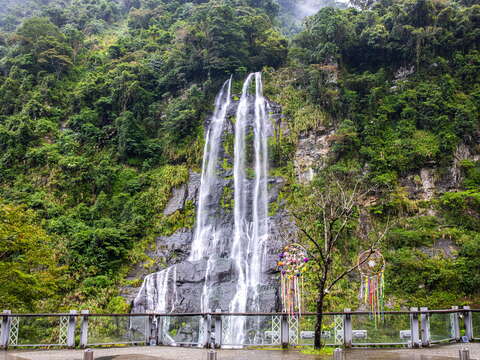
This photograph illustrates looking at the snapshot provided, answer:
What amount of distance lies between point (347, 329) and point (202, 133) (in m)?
18.8

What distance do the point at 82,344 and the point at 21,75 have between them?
26781 millimetres

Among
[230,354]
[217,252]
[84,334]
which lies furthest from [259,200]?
[230,354]

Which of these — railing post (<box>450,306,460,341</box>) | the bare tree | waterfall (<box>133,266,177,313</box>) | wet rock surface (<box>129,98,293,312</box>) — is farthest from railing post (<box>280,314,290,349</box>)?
waterfall (<box>133,266,177,313</box>)

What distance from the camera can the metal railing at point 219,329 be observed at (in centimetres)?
988

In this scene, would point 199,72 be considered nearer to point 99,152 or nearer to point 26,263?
point 99,152

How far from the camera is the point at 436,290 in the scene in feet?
55.4

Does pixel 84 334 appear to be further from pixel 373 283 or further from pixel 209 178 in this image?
pixel 209 178

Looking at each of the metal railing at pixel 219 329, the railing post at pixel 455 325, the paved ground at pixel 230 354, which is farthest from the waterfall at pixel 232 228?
the railing post at pixel 455 325

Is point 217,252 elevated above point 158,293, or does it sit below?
above

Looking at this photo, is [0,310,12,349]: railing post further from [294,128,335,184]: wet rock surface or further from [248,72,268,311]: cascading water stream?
[294,128,335,184]: wet rock surface

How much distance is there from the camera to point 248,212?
22.0 m

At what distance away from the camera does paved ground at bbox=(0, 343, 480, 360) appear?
8164 millimetres

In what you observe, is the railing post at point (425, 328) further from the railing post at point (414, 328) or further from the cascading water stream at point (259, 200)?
the cascading water stream at point (259, 200)

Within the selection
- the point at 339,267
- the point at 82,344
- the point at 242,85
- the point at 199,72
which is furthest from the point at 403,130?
the point at 82,344
